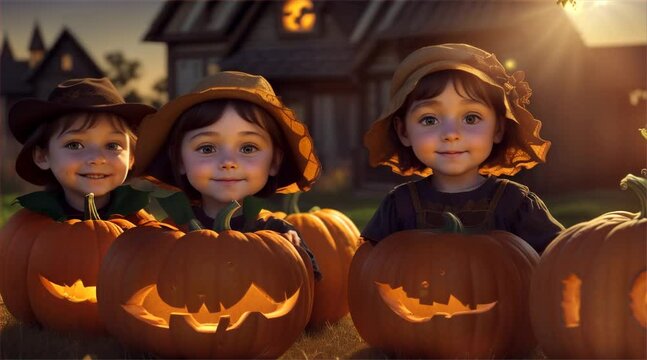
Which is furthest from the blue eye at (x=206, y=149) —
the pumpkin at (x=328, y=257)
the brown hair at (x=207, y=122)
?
the pumpkin at (x=328, y=257)

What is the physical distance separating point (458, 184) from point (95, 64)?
37.5 metres

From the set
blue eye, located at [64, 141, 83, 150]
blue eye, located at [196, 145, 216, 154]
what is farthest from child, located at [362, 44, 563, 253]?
blue eye, located at [64, 141, 83, 150]

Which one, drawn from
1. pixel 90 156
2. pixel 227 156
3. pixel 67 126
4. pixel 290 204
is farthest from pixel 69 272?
pixel 290 204

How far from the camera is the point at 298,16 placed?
23.9m

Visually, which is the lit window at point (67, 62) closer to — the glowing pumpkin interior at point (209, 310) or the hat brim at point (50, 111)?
the hat brim at point (50, 111)

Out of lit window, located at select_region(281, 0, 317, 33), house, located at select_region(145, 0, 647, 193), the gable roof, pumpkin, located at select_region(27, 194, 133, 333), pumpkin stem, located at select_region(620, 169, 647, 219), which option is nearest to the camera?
pumpkin stem, located at select_region(620, 169, 647, 219)

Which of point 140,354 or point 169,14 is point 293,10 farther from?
point 140,354

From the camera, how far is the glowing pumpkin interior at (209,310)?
4.31 m

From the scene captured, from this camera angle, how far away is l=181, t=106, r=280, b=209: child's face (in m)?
4.82

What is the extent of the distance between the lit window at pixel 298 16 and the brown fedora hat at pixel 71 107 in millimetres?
18081

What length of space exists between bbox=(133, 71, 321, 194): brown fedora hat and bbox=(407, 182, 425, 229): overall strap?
0.59 meters

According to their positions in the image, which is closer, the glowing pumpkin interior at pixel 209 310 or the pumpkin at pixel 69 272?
the glowing pumpkin interior at pixel 209 310

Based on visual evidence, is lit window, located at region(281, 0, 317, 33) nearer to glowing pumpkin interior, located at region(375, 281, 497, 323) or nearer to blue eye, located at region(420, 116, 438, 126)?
blue eye, located at region(420, 116, 438, 126)

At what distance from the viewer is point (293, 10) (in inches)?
951
